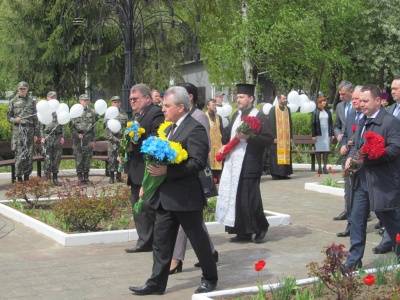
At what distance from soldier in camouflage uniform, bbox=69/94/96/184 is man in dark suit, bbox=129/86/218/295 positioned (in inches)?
356

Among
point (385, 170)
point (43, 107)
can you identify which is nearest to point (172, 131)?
point (385, 170)

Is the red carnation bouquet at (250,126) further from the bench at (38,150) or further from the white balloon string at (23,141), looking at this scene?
the bench at (38,150)

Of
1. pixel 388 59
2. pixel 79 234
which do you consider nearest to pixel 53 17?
pixel 388 59

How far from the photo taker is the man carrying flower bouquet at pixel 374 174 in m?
7.16

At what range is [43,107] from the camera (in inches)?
551

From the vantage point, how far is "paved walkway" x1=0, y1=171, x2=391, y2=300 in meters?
7.14

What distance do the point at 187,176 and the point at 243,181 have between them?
2855mm

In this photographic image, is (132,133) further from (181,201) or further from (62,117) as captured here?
(62,117)

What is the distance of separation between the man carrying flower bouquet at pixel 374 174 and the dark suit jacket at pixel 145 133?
2292 millimetres

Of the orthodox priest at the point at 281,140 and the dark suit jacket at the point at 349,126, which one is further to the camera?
the orthodox priest at the point at 281,140

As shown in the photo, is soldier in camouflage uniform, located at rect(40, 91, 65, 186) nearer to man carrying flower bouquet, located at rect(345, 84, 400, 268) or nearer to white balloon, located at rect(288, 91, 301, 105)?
white balloon, located at rect(288, 91, 301, 105)

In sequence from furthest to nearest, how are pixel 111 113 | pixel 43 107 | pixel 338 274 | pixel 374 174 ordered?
pixel 111 113, pixel 43 107, pixel 374 174, pixel 338 274

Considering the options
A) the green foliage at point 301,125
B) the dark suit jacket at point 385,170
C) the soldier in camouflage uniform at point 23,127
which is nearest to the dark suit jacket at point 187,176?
the dark suit jacket at point 385,170

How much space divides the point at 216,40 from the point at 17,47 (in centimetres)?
985
